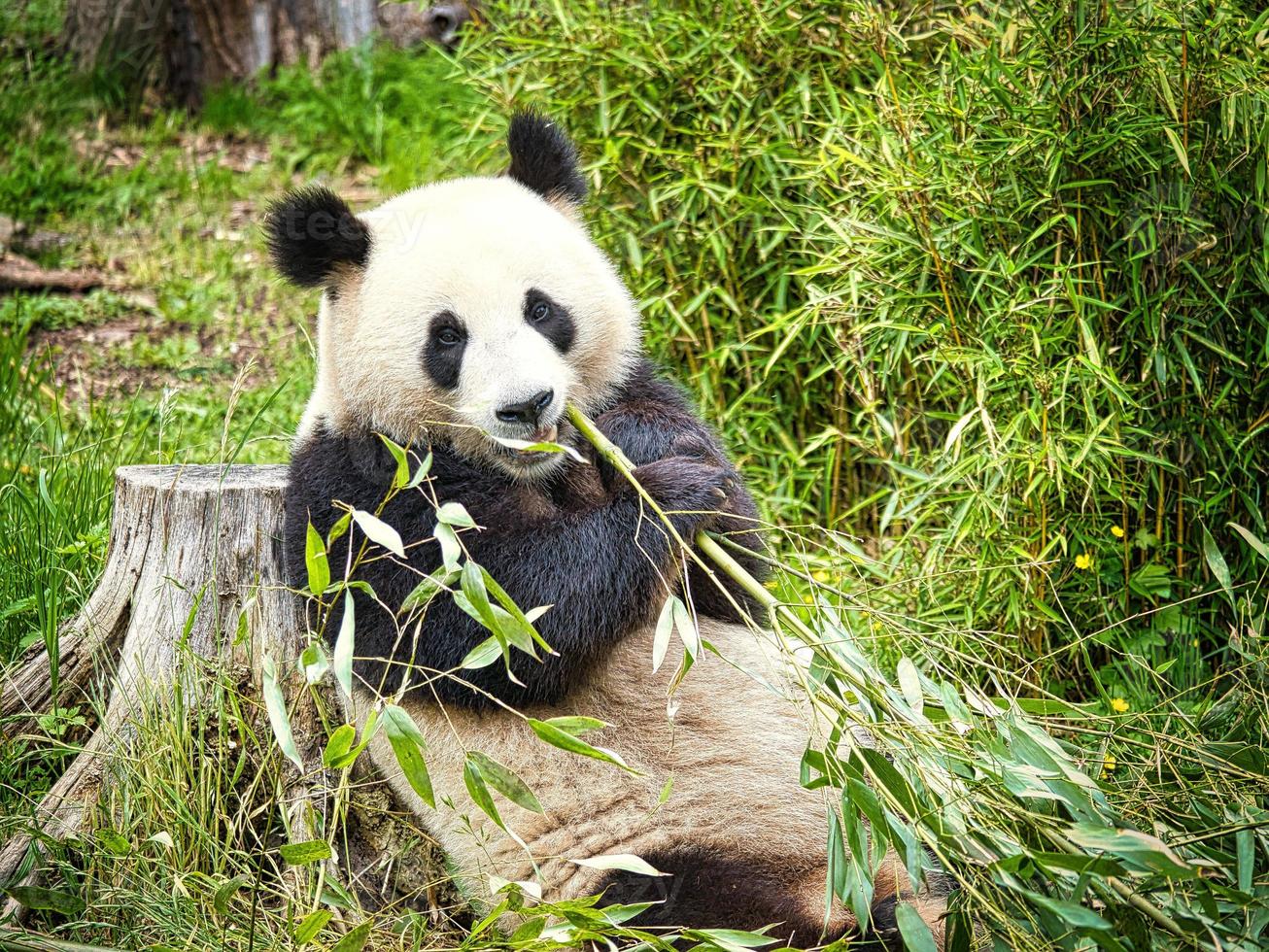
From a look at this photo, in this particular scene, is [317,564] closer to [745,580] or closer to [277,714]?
[277,714]

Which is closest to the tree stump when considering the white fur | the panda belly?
the white fur

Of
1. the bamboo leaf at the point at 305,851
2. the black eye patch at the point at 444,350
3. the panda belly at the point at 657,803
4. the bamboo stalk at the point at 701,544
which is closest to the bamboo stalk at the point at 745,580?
the bamboo stalk at the point at 701,544

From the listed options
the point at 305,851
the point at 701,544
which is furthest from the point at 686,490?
the point at 305,851

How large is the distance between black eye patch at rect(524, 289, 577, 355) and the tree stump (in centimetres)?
99

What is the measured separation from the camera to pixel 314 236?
3.19 metres

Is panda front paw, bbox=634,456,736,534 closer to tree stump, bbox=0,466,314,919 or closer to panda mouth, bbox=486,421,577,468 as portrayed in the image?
panda mouth, bbox=486,421,577,468

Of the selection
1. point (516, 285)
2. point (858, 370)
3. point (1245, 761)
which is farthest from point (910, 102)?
point (1245, 761)

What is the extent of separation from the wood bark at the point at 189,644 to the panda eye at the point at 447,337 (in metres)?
0.77

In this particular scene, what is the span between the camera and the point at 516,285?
3176 millimetres

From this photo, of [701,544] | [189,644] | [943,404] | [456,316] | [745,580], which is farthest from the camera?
[943,404]

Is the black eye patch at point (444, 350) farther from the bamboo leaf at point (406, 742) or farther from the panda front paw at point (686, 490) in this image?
the bamboo leaf at point (406, 742)

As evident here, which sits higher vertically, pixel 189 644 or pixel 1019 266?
pixel 1019 266

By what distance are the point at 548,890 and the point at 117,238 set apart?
5.75 meters

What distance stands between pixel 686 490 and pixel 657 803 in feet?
2.71
